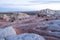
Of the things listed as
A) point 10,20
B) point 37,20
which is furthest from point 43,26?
point 10,20

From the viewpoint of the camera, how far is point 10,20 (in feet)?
6.59

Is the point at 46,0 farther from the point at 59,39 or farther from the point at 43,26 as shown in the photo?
the point at 59,39

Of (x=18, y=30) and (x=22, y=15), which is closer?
(x=18, y=30)

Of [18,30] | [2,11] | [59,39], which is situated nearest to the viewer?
[59,39]

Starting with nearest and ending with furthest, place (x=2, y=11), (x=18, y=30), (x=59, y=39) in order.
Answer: (x=59, y=39), (x=18, y=30), (x=2, y=11)

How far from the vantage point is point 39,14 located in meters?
2.05

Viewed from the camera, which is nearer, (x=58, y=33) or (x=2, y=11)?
(x=58, y=33)

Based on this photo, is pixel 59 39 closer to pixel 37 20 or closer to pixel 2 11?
pixel 37 20

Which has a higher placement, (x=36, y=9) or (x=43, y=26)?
(x=36, y=9)

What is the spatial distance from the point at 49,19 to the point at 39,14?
0.16 meters

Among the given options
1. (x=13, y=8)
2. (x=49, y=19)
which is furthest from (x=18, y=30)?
(x=49, y=19)

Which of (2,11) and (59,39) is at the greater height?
(2,11)

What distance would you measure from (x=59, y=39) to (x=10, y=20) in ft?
2.42

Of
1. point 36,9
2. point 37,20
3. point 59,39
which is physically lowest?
point 59,39
